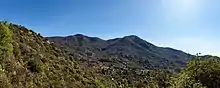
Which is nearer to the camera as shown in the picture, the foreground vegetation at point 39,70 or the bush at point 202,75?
the foreground vegetation at point 39,70

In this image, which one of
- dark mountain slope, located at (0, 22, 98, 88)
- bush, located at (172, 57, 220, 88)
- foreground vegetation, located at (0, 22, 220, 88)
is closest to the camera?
dark mountain slope, located at (0, 22, 98, 88)

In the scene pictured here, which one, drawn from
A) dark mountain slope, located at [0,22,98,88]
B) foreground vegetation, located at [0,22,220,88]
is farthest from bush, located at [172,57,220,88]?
dark mountain slope, located at [0,22,98,88]

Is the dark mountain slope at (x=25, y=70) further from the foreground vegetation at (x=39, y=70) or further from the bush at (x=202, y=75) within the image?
the bush at (x=202, y=75)

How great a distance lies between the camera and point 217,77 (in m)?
39.4

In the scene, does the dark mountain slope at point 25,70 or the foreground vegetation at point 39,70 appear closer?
the dark mountain slope at point 25,70

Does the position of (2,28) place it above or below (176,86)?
above

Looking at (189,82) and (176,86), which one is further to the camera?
(176,86)

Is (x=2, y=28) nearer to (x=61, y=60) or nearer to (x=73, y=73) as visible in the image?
(x=73, y=73)

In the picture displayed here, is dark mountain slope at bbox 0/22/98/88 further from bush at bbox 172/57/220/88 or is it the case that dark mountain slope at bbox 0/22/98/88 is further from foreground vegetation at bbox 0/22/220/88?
bush at bbox 172/57/220/88

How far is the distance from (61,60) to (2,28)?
1590 centimetres

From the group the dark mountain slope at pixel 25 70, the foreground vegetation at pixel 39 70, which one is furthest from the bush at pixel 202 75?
the dark mountain slope at pixel 25 70

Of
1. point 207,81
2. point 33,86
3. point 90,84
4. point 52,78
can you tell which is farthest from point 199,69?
point 33,86

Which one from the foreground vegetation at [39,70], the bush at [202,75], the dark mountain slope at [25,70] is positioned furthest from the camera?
the bush at [202,75]

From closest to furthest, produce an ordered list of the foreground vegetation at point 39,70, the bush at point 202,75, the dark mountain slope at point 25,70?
the dark mountain slope at point 25,70
the foreground vegetation at point 39,70
the bush at point 202,75
